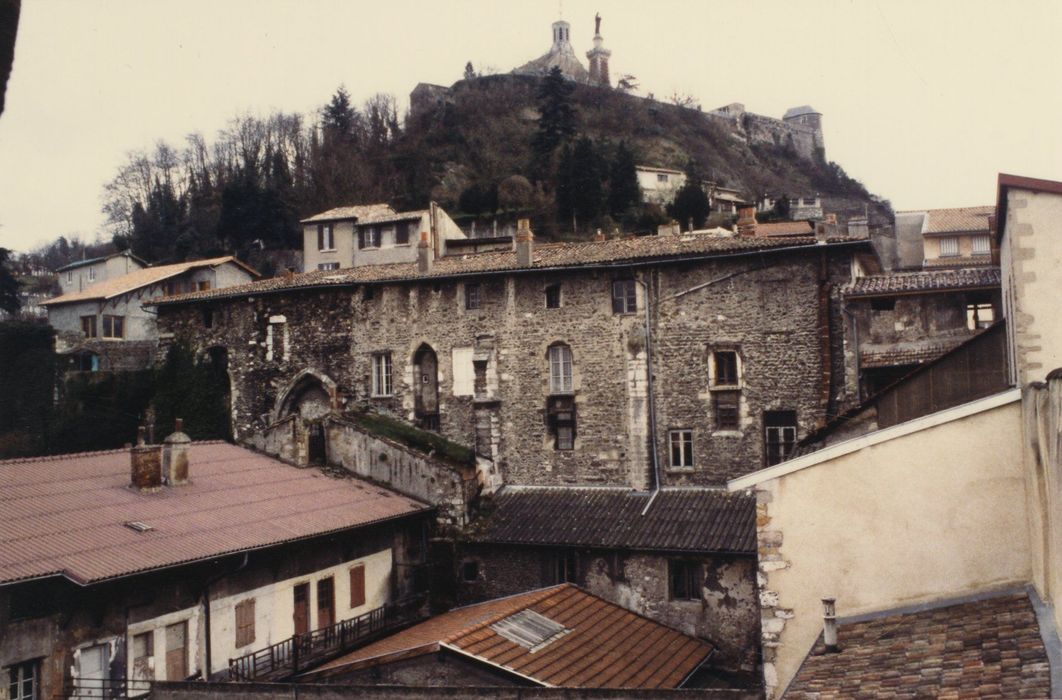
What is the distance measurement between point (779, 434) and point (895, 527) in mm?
13001

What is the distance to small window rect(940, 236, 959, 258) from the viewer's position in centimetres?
5566

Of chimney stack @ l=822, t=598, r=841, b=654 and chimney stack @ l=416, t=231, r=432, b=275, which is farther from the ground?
chimney stack @ l=416, t=231, r=432, b=275

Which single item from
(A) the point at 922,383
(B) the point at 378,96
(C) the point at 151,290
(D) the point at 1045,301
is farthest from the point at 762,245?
(B) the point at 378,96

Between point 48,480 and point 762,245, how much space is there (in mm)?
17436

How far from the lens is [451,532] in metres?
24.6

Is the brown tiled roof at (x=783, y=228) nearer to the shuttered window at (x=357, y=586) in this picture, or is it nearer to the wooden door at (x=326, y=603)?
the shuttered window at (x=357, y=586)

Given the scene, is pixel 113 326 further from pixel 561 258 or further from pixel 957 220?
pixel 957 220

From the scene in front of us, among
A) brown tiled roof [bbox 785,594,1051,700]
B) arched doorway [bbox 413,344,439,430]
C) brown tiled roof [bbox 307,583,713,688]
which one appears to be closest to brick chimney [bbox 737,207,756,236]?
arched doorway [bbox 413,344,439,430]

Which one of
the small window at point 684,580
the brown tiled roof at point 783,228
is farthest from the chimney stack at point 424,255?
the brown tiled roof at point 783,228

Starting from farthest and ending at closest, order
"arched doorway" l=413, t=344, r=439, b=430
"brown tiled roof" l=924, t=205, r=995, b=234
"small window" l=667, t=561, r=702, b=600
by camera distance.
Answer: "brown tiled roof" l=924, t=205, r=995, b=234, "arched doorway" l=413, t=344, r=439, b=430, "small window" l=667, t=561, r=702, b=600

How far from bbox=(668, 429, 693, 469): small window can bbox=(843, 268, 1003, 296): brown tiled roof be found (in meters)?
5.63

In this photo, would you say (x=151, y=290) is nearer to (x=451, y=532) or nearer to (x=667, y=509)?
(x=451, y=532)

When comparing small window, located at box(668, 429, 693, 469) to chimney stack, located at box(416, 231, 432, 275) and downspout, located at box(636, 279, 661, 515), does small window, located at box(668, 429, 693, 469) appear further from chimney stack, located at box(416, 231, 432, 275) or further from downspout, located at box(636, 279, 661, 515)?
chimney stack, located at box(416, 231, 432, 275)

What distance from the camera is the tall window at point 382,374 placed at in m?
28.8
